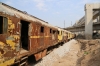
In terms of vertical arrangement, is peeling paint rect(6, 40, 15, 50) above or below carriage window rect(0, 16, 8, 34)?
below

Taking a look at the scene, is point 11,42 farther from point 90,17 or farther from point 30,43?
point 90,17

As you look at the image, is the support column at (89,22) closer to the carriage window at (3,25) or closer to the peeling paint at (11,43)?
the peeling paint at (11,43)

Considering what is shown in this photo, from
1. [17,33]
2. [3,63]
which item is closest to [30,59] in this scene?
[17,33]

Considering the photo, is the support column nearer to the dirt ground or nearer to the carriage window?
the dirt ground

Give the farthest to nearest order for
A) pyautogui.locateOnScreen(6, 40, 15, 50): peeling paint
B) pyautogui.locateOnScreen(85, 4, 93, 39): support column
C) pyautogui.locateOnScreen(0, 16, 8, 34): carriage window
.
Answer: pyautogui.locateOnScreen(85, 4, 93, 39): support column → pyautogui.locateOnScreen(6, 40, 15, 50): peeling paint → pyautogui.locateOnScreen(0, 16, 8, 34): carriage window

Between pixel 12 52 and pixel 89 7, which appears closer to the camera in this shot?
pixel 12 52

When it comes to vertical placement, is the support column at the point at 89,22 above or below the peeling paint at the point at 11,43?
above

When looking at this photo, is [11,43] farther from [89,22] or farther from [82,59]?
[89,22]

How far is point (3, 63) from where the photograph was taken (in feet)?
15.1

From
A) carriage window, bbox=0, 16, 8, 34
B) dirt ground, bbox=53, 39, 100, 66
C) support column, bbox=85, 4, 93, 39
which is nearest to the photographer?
carriage window, bbox=0, 16, 8, 34

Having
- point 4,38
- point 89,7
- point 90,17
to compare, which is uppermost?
point 89,7

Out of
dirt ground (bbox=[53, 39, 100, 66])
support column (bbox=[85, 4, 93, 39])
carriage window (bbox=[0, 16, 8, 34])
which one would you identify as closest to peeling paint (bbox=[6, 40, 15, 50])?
carriage window (bbox=[0, 16, 8, 34])

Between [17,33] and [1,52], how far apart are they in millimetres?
1314

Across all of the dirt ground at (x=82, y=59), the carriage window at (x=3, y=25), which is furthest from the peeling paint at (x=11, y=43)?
the dirt ground at (x=82, y=59)
